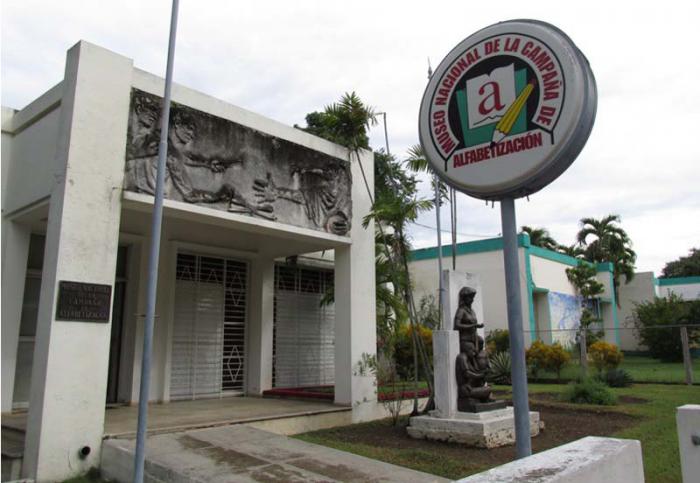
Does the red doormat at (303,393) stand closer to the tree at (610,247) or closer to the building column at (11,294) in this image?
the building column at (11,294)

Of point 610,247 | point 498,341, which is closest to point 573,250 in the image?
point 610,247

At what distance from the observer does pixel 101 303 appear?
21.0 feet

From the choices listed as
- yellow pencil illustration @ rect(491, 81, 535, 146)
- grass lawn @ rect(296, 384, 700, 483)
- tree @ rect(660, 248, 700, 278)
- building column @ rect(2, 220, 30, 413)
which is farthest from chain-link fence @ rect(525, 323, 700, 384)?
tree @ rect(660, 248, 700, 278)

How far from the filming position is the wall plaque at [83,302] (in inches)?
239

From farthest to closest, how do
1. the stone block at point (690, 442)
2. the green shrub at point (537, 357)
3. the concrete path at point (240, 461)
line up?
Result: the green shrub at point (537, 357)
the concrete path at point (240, 461)
the stone block at point (690, 442)

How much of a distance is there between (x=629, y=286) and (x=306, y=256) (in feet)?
86.9

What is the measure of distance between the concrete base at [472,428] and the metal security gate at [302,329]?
4.45 m

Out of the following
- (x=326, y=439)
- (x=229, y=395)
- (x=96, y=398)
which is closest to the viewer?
(x=96, y=398)

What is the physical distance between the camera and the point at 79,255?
629 cm

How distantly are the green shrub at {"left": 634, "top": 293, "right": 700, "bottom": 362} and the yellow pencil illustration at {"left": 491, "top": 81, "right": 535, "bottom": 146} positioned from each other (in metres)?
23.2

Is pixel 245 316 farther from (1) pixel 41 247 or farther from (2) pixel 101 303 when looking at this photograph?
(2) pixel 101 303

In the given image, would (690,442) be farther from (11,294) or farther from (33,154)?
(11,294)

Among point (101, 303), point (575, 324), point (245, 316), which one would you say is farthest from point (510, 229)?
point (575, 324)

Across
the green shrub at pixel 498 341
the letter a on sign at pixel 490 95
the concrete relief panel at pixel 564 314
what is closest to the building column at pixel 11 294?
the letter a on sign at pixel 490 95
